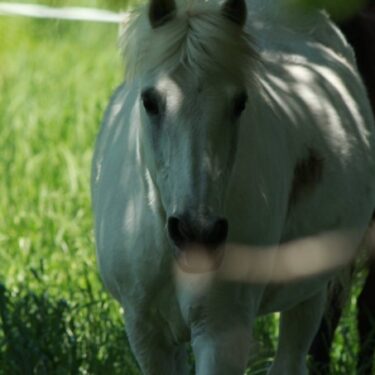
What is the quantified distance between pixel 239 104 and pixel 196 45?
211 millimetres

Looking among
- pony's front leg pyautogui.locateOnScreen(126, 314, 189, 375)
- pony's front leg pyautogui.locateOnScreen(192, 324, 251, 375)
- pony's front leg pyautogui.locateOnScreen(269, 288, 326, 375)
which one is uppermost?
pony's front leg pyautogui.locateOnScreen(192, 324, 251, 375)

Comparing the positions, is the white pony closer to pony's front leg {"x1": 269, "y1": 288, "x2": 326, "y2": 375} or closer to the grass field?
pony's front leg {"x1": 269, "y1": 288, "x2": 326, "y2": 375}

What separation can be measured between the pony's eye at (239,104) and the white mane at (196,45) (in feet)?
0.25

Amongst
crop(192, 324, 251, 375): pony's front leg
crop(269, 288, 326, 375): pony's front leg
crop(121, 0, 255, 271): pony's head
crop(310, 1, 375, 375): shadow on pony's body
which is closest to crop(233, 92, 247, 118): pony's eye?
crop(121, 0, 255, 271): pony's head

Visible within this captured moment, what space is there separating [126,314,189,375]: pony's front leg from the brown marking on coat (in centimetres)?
64

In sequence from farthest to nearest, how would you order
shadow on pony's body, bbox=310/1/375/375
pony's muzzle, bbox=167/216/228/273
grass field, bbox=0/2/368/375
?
shadow on pony's body, bbox=310/1/375/375 < grass field, bbox=0/2/368/375 < pony's muzzle, bbox=167/216/228/273

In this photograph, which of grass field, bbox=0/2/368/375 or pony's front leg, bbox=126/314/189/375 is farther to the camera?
grass field, bbox=0/2/368/375

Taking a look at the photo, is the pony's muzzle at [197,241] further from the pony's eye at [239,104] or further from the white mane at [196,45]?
the white mane at [196,45]

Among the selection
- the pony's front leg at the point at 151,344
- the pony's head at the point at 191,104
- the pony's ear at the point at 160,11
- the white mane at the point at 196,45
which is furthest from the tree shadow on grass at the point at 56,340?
the pony's ear at the point at 160,11

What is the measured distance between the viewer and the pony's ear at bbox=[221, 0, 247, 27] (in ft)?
12.7

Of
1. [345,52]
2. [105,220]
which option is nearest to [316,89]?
[345,52]

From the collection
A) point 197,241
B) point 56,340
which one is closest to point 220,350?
point 197,241

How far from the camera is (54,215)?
699cm

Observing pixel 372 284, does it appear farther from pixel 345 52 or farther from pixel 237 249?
pixel 237 249
